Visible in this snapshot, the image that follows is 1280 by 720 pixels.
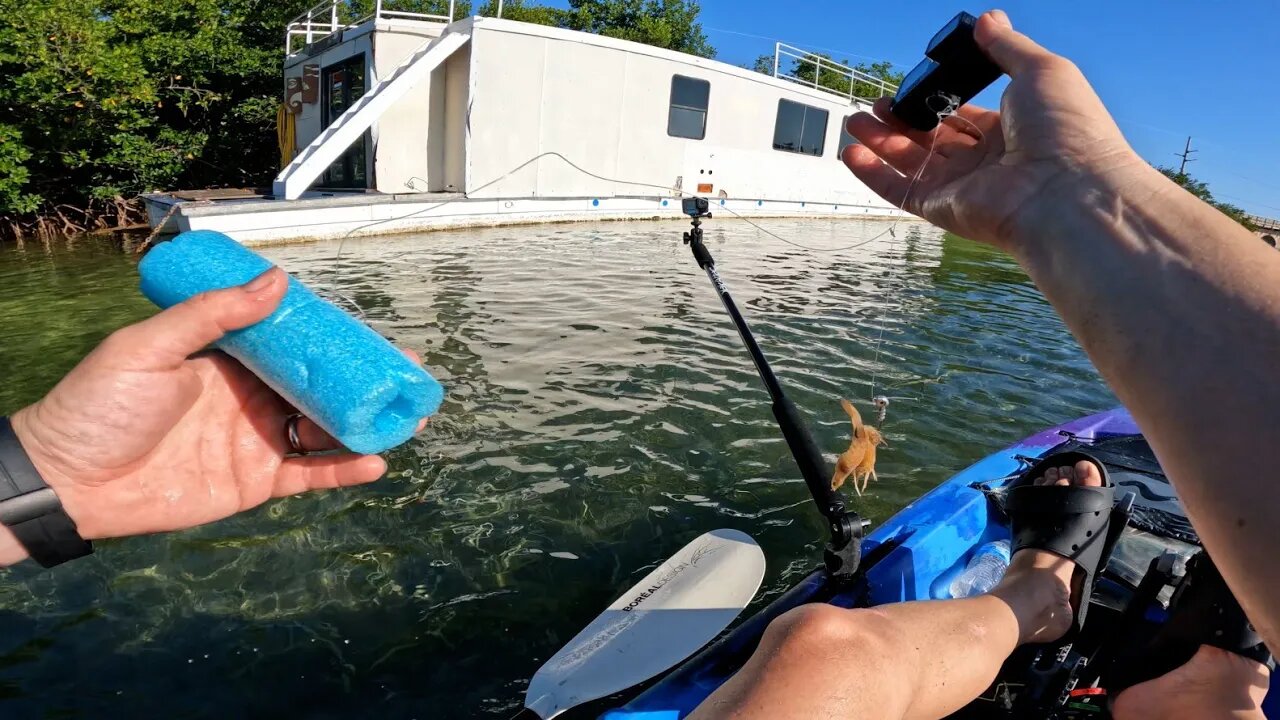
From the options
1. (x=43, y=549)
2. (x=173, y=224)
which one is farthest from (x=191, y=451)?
(x=173, y=224)

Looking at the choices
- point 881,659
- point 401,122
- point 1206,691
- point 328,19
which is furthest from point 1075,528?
point 328,19

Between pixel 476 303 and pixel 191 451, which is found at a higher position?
pixel 191 451

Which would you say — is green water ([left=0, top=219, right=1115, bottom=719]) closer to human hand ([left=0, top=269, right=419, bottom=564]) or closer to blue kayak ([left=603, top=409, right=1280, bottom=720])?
blue kayak ([left=603, top=409, right=1280, bottom=720])

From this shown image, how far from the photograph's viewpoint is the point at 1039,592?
7.77ft

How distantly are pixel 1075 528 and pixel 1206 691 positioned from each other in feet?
2.38

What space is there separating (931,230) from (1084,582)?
19834 millimetres

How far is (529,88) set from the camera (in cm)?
1351

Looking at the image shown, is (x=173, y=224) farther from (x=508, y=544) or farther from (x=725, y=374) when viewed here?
(x=508, y=544)

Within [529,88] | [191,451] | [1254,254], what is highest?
[529,88]

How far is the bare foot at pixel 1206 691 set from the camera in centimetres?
183

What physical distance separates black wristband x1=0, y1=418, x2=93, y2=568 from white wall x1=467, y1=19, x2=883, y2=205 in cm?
1243

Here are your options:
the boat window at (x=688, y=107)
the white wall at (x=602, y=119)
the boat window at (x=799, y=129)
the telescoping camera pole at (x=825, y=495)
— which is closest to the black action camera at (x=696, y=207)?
the telescoping camera pole at (x=825, y=495)

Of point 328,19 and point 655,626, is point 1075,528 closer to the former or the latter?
point 655,626

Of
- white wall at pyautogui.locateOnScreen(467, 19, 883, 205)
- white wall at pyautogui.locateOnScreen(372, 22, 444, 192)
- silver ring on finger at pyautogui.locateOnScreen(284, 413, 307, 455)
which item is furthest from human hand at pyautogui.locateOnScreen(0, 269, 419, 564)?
white wall at pyautogui.locateOnScreen(372, 22, 444, 192)
